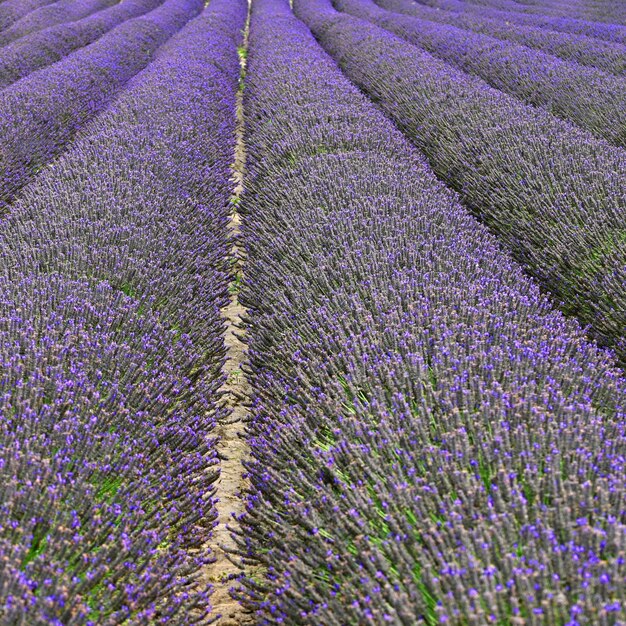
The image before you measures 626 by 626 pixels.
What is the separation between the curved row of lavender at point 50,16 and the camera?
1060 centimetres

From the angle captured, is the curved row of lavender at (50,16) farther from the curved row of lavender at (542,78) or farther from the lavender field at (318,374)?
the lavender field at (318,374)

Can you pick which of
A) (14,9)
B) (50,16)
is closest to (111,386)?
(50,16)

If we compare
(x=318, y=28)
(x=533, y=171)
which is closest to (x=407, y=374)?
(x=533, y=171)

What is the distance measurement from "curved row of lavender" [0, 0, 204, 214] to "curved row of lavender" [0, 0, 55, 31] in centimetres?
382

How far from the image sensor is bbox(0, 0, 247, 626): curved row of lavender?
1.55 m

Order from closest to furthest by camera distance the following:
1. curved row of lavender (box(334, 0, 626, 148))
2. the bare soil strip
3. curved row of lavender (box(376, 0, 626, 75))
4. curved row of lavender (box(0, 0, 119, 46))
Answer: the bare soil strip, curved row of lavender (box(334, 0, 626, 148)), curved row of lavender (box(376, 0, 626, 75)), curved row of lavender (box(0, 0, 119, 46))

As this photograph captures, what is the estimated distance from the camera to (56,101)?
20.5 ft

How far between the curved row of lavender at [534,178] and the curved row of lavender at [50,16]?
742 cm

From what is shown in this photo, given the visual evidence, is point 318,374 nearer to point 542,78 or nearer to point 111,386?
point 111,386

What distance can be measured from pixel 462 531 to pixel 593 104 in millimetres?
5047

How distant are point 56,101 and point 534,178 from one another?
4.70 m

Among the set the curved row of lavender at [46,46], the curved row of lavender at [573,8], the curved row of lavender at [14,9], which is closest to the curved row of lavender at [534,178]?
the curved row of lavender at [46,46]

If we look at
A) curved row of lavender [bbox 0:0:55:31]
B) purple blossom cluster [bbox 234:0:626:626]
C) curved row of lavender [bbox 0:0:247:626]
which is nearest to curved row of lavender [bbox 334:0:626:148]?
purple blossom cluster [bbox 234:0:626:626]

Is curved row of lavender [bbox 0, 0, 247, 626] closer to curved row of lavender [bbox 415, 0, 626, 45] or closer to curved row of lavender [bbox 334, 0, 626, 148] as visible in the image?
curved row of lavender [bbox 334, 0, 626, 148]
